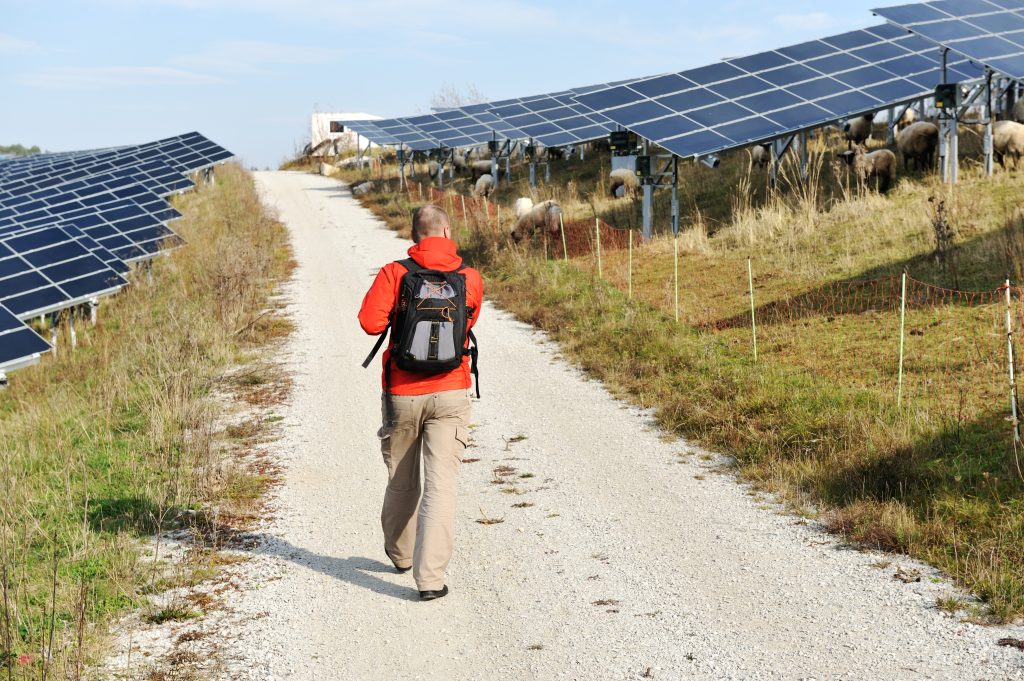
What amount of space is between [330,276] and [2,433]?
33.9 ft

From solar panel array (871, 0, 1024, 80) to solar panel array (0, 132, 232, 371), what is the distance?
47.1 ft

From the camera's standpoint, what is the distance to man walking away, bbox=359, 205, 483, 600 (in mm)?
5293

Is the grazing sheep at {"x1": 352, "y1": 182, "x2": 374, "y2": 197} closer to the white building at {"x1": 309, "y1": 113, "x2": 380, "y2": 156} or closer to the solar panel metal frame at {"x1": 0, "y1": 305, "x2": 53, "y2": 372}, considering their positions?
the white building at {"x1": 309, "y1": 113, "x2": 380, "y2": 156}

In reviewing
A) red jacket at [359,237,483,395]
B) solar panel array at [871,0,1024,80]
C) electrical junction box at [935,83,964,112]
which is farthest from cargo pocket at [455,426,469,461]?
electrical junction box at [935,83,964,112]

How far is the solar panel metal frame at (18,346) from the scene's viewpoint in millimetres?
11625

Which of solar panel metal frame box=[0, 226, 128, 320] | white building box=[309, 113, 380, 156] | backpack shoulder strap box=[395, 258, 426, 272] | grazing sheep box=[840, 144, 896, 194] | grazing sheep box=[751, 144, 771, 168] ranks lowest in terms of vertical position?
solar panel metal frame box=[0, 226, 128, 320]

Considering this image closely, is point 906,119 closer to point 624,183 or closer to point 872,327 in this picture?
point 624,183

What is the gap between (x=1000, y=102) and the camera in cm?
2773

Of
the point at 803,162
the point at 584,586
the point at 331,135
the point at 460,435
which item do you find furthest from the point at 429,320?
the point at 331,135

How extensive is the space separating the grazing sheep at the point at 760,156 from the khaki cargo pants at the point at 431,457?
812 inches

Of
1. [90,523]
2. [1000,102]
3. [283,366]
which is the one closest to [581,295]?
[283,366]

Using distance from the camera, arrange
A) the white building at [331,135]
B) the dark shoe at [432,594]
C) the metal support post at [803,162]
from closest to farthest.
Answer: the dark shoe at [432,594] < the metal support post at [803,162] < the white building at [331,135]

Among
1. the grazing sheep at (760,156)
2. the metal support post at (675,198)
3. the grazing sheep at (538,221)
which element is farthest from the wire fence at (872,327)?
the grazing sheep at (760,156)

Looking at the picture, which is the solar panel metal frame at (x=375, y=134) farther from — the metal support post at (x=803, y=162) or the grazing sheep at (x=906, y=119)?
the metal support post at (x=803, y=162)
